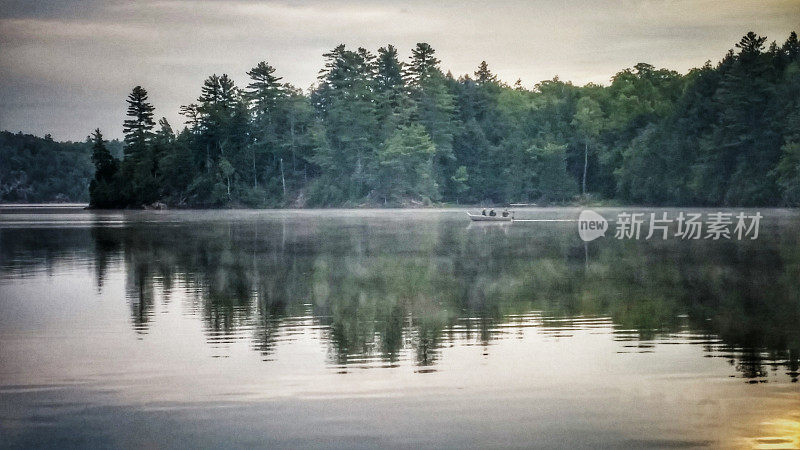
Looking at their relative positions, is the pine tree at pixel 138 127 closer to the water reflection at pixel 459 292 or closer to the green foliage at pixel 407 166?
the green foliage at pixel 407 166

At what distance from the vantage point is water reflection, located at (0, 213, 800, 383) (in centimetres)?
1531

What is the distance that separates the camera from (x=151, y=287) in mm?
23969

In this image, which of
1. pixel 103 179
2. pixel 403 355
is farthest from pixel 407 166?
pixel 403 355

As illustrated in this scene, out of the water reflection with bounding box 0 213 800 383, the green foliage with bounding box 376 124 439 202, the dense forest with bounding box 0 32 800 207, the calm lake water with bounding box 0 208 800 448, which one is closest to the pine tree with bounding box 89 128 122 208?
the dense forest with bounding box 0 32 800 207

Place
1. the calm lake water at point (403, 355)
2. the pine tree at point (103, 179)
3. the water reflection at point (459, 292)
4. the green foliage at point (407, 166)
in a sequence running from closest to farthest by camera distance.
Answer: the calm lake water at point (403, 355)
the water reflection at point (459, 292)
the green foliage at point (407, 166)
the pine tree at point (103, 179)

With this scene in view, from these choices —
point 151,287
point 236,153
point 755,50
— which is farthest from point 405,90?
point 151,287

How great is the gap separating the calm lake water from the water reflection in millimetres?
93

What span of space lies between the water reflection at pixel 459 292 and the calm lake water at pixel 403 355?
0.09m

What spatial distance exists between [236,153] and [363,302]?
352ft

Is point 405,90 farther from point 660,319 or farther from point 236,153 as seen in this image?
point 660,319

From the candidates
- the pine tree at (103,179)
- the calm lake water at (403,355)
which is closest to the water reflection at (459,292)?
the calm lake water at (403,355)

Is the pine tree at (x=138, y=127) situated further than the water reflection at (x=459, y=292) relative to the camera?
Yes

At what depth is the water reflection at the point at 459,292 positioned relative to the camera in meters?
15.3

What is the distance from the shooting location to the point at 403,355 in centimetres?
1394
